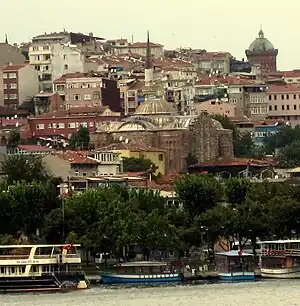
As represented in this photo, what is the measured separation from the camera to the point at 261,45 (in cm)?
16412

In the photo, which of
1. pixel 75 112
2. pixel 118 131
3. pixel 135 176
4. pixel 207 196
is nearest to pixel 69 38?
pixel 75 112

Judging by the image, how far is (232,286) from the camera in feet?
216

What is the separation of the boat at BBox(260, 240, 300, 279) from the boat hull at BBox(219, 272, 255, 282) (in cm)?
85

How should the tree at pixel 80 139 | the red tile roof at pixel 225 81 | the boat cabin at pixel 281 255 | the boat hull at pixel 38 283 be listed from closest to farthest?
1. the boat hull at pixel 38 283
2. the boat cabin at pixel 281 255
3. the tree at pixel 80 139
4. the red tile roof at pixel 225 81

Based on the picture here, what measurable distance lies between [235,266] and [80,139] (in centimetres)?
3592

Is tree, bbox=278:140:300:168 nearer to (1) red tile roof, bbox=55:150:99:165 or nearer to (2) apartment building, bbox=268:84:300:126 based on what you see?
(1) red tile roof, bbox=55:150:99:165

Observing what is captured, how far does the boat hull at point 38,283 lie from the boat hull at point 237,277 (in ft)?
16.4

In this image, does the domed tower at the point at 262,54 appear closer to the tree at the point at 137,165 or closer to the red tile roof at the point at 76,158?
the tree at the point at 137,165

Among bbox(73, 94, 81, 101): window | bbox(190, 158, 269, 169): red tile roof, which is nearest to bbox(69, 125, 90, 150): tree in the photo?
bbox(190, 158, 269, 169): red tile roof

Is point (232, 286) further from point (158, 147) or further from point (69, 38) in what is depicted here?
point (69, 38)

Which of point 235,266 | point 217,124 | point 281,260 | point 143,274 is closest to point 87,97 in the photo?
point 217,124

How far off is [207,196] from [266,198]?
219 centimetres

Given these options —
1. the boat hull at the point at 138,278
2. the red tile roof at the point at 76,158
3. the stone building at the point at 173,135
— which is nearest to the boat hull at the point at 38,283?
the boat hull at the point at 138,278

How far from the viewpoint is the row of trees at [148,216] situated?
70.6 meters
